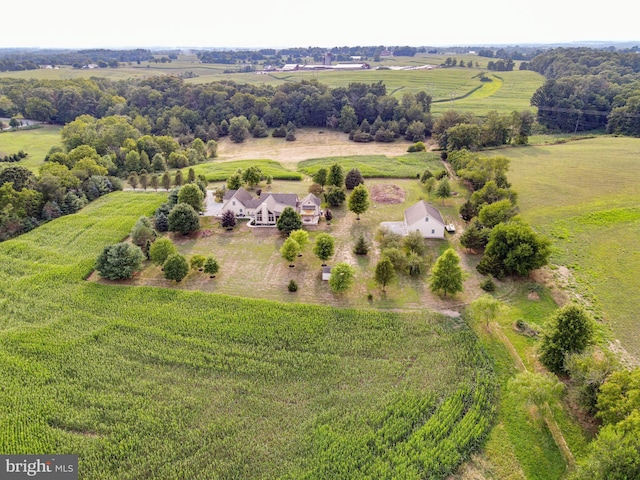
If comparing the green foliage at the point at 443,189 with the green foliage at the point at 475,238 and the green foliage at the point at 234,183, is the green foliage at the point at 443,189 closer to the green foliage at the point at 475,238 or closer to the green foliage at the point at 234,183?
the green foliage at the point at 475,238

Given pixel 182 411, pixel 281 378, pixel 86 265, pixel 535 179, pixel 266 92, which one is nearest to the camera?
pixel 182 411

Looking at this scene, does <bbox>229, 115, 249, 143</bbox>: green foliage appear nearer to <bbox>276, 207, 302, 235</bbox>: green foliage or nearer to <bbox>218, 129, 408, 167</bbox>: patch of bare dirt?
<bbox>218, 129, 408, 167</bbox>: patch of bare dirt

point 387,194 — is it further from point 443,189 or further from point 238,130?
point 238,130

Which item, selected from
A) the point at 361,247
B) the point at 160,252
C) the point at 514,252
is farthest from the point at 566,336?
the point at 160,252

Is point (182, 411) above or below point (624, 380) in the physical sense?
below

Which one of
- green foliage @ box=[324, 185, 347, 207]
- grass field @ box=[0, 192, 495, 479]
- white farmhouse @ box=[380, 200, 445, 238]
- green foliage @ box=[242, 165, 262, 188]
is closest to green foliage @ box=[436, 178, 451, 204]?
white farmhouse @ box=[380, 200, 445, 238]

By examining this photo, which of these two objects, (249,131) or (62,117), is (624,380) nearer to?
(249,131)

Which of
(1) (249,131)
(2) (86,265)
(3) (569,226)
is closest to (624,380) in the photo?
(3) (569,226)
